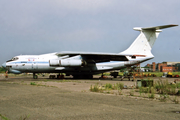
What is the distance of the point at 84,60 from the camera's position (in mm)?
23203

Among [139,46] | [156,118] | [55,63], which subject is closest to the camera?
[156,118]

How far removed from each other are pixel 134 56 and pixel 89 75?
671cm

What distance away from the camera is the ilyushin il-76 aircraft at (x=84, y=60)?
22.5 m

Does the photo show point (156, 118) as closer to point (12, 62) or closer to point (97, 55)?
point (97, 55)

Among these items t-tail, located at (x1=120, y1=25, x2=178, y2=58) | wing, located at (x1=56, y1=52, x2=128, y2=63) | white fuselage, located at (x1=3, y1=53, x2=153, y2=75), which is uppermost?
t-tail, located at (x1=120, y1=25, x2=178, y2=58)

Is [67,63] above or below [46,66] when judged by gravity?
above

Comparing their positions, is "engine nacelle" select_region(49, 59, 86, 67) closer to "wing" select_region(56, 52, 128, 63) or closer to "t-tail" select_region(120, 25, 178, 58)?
"wing" select_region(56, 52, 128, 63)

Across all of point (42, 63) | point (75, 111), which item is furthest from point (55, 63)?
point (75, 111)

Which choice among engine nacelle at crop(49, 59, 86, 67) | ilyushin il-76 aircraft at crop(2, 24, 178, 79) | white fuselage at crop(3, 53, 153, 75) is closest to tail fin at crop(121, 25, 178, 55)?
ilyushin il-76 aircraft at crop(2, 24, 178, 79)

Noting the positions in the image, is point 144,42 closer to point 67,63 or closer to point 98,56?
point 98,56

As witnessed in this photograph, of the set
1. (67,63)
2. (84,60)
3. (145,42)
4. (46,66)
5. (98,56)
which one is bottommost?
(46,66)

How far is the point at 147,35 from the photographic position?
2469cm

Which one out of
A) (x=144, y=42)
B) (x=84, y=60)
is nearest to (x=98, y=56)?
(x=84, y=60)

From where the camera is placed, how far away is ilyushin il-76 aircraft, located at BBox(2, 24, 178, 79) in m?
22.5
